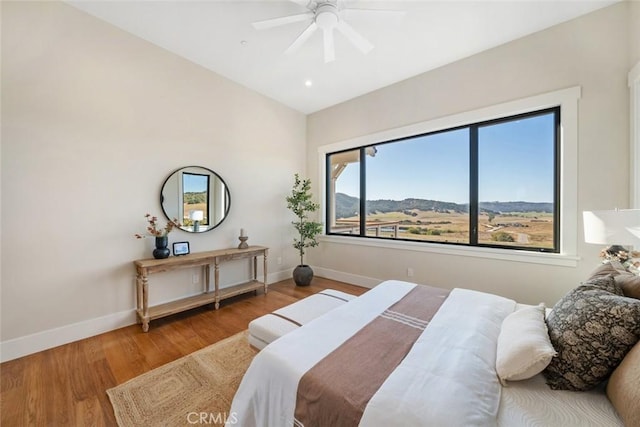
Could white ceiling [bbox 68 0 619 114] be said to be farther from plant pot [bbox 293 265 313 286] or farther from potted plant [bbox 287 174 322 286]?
plant pot [bbox 293 265 313 286]

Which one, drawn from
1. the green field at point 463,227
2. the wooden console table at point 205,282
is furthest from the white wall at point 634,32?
the wooden console table at point 205,282

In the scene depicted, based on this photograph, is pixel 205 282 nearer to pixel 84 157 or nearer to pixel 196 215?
pixel 196 215

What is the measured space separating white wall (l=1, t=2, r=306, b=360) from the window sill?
232 cm

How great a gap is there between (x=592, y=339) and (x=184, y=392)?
7.49 ft

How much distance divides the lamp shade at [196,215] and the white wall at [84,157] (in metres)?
0.24

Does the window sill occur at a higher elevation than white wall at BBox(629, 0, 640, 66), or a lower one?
lower

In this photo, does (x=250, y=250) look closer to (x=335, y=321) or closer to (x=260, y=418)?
(x=335, y=321)

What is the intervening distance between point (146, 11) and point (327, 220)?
12.0 ft

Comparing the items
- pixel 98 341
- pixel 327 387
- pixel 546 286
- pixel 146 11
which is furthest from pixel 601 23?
pixel 98 341

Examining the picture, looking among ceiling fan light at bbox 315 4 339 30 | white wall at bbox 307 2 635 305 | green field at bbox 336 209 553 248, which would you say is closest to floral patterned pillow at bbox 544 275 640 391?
white wall at bbox 307 2 635 305

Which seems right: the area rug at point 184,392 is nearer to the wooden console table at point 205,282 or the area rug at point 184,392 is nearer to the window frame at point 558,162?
the wooden console table at point 205,282

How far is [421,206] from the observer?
362 cm

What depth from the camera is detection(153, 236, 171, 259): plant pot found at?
275cm

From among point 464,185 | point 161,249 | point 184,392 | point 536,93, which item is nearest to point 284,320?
point 184,392
